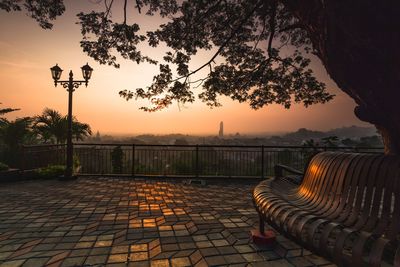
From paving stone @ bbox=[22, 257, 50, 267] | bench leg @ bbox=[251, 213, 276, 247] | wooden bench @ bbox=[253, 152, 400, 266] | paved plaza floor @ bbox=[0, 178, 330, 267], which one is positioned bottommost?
paved plaza floor @ bbox=[0, 178, 330, 267]

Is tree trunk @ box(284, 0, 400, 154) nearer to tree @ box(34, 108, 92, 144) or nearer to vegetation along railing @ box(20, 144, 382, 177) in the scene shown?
vegetation along railing @ box(20, 144, 382, 177)

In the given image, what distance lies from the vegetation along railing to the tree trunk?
6.94 metres

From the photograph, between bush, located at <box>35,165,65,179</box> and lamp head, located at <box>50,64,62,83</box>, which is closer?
bush, located at <box>35,165,65,179</box>

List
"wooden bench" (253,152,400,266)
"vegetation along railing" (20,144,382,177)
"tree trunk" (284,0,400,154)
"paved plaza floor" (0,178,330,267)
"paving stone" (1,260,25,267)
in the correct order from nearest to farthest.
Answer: "wooden bench" (253,152,400,266) → "tree trunk" (284,0,400,154) → "paving stone" (1,260,25,267) → "paved plaza floor" (0,178,330,267) → "vegetation along railing" (20,144,382,177)

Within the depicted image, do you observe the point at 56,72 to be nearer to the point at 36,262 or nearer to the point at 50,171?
the point at 50,171

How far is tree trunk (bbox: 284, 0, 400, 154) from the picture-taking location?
2688 mm

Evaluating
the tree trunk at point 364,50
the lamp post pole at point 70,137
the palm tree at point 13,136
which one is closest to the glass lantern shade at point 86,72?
the lamp post pole at point 70,137

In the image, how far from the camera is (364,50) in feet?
9.56

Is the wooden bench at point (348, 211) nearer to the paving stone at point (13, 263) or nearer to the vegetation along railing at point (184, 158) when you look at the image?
the paving stone at point (13, 263)

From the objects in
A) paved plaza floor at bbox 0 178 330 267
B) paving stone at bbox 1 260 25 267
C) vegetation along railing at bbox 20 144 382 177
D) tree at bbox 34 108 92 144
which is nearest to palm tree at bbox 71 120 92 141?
tree at bbox 34 108 92 144

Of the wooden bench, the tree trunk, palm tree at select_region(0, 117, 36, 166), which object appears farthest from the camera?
palm tree at select_region(0, 117, 36, 166)

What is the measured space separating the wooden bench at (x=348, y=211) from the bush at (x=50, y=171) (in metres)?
9.10

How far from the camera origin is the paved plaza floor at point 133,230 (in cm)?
330

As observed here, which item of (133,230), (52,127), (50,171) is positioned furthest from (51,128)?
(133,230)
